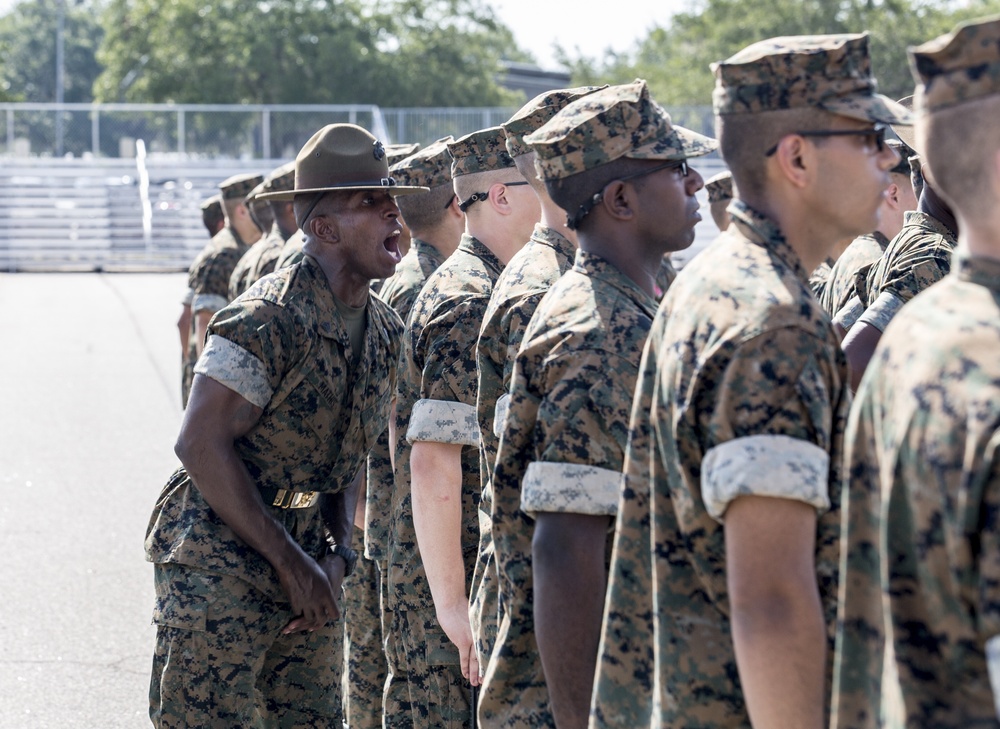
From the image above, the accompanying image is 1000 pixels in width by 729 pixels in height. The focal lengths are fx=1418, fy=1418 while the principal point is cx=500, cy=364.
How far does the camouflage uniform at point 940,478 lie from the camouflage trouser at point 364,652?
13.0 feet

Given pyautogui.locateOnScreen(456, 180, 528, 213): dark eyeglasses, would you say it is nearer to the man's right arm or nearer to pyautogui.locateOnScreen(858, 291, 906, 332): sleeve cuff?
the man's right arm

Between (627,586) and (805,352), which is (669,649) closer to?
(627,586)

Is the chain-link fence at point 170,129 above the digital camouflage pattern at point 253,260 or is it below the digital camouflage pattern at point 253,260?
above

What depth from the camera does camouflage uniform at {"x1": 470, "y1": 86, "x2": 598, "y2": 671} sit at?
11.7ft

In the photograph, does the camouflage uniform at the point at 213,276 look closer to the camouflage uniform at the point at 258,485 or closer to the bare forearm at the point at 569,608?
the camouflage uniform at the point at 258,485

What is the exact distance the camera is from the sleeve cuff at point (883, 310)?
4695 mm

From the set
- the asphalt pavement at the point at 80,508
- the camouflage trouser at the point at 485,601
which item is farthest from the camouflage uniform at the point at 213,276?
the camouflage trouser at the point at 485,601

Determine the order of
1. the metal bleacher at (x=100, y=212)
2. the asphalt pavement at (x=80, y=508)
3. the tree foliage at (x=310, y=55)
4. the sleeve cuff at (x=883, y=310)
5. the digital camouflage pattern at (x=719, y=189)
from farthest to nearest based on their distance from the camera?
the tree foliage at (x=310, y=55) < the metal bleacher at (x=100, y=212) < the digital camouflage pattern at (x=719, y=189) < the asphalt pavement at (x=80, y=508) < the sleeve cuff at (x=883, y=310)

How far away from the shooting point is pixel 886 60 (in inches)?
1410

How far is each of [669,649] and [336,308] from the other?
2.23m

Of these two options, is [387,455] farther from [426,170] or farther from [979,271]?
[979,271]

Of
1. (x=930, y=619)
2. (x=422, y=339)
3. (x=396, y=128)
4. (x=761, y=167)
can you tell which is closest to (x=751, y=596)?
(x=930, y=619)

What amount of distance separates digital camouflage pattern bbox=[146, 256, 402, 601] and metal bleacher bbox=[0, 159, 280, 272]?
27.7m

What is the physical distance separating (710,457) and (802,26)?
38.2 m
